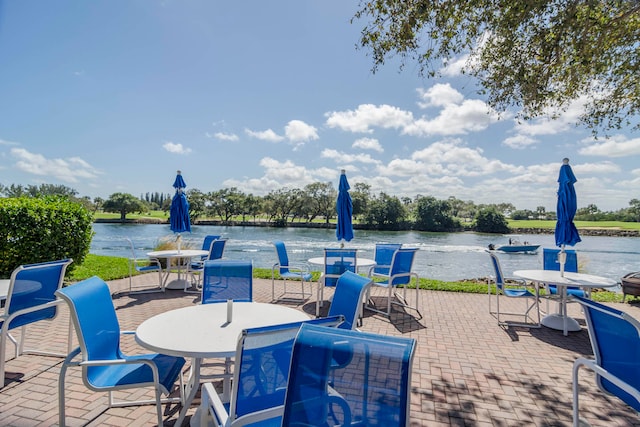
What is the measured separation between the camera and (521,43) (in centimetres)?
535

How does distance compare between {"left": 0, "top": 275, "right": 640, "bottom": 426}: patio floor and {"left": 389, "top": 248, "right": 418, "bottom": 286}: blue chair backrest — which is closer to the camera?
{"left": 0, "top": 275, "right": 640, "bottom": 426}: patio floor

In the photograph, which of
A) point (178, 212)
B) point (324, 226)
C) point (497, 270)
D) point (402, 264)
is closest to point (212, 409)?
point (402, 264)

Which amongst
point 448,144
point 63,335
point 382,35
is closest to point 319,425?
point 63,335

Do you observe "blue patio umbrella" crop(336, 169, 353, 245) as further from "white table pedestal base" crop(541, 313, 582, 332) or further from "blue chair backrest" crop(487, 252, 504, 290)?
"white table pedestal base" crop(541, 313, 582, 332)

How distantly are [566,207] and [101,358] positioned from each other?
5.97 metres

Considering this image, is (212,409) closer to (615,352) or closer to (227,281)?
(227,281)

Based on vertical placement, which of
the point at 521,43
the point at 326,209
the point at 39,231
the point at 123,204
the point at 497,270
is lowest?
the point at 497,270

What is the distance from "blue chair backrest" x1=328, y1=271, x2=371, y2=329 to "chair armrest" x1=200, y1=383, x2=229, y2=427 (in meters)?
0.79

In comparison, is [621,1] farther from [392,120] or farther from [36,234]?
[392,120]

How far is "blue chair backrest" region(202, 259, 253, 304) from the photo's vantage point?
288 cm

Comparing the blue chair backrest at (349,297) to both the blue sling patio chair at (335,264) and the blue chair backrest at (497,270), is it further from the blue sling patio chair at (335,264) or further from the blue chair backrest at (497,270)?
the blue chair backrest at (497,270)

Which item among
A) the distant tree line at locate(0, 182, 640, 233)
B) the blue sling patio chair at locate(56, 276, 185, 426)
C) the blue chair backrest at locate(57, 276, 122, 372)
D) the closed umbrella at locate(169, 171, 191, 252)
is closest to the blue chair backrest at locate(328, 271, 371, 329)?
the blue sling patio chair at locate(56, 276, 185, 426)

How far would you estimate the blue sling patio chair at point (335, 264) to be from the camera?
5.05 meters

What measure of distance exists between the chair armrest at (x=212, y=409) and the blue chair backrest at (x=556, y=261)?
18.6 feet
